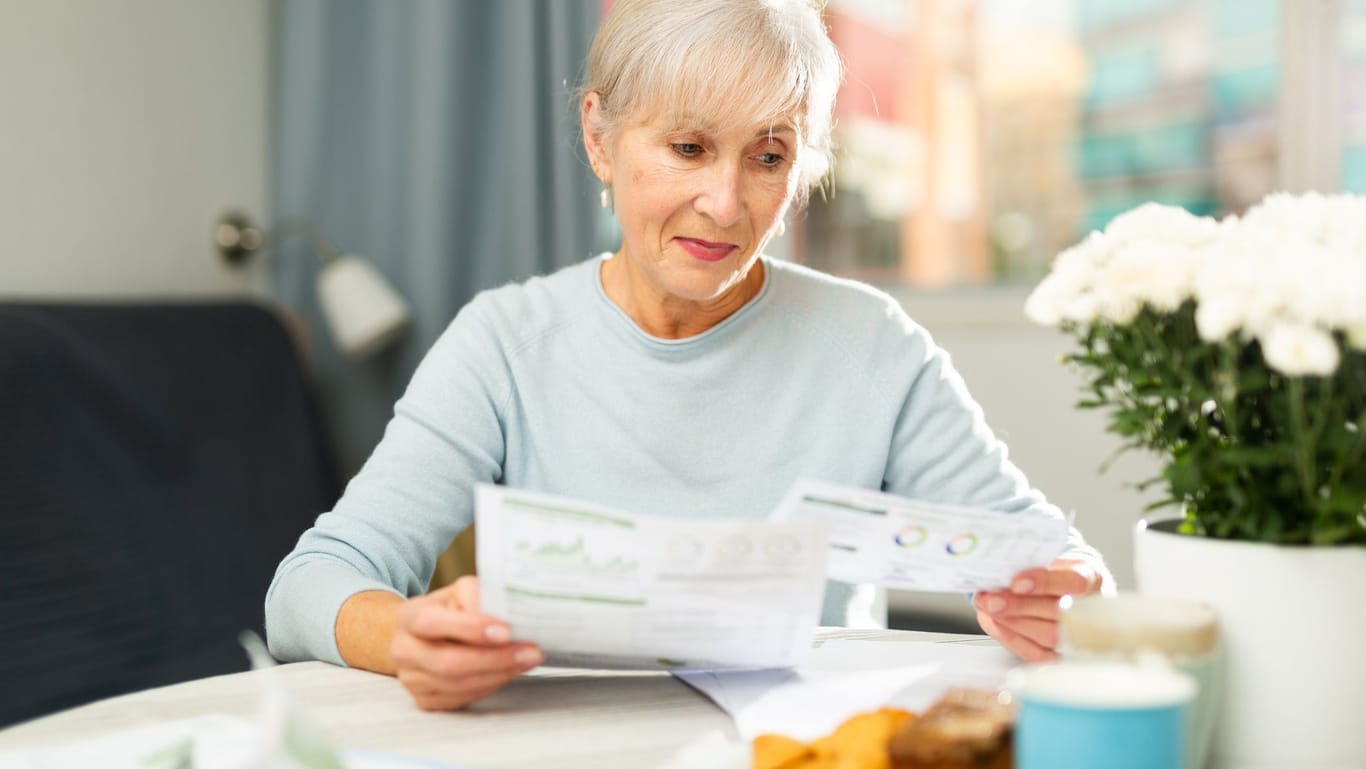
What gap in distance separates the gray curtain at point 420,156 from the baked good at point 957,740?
198cm

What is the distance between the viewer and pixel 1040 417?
8.09ft

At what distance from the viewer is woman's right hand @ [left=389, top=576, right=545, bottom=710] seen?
90cm

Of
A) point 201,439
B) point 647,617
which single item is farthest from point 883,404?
point 201,439

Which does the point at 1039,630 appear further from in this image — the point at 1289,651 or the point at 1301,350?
the point at 1301,350

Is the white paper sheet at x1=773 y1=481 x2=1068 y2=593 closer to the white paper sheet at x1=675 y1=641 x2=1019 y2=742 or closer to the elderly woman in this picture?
the white paper sheet at x1=675 y1=641 x2=1019 y2=742

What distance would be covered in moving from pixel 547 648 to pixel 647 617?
0.28ft

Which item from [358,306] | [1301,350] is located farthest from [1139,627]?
[358,306]

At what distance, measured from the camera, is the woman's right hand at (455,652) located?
900 millimetres

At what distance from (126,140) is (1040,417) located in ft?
6.17

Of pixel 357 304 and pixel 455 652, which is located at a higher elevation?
pixel 357 304

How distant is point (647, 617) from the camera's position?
2.85 ft

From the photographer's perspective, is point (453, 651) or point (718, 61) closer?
point (453, 651)

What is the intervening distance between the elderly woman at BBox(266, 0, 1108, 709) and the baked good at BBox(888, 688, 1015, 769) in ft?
1.47

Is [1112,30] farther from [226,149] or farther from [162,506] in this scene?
[162,506]
